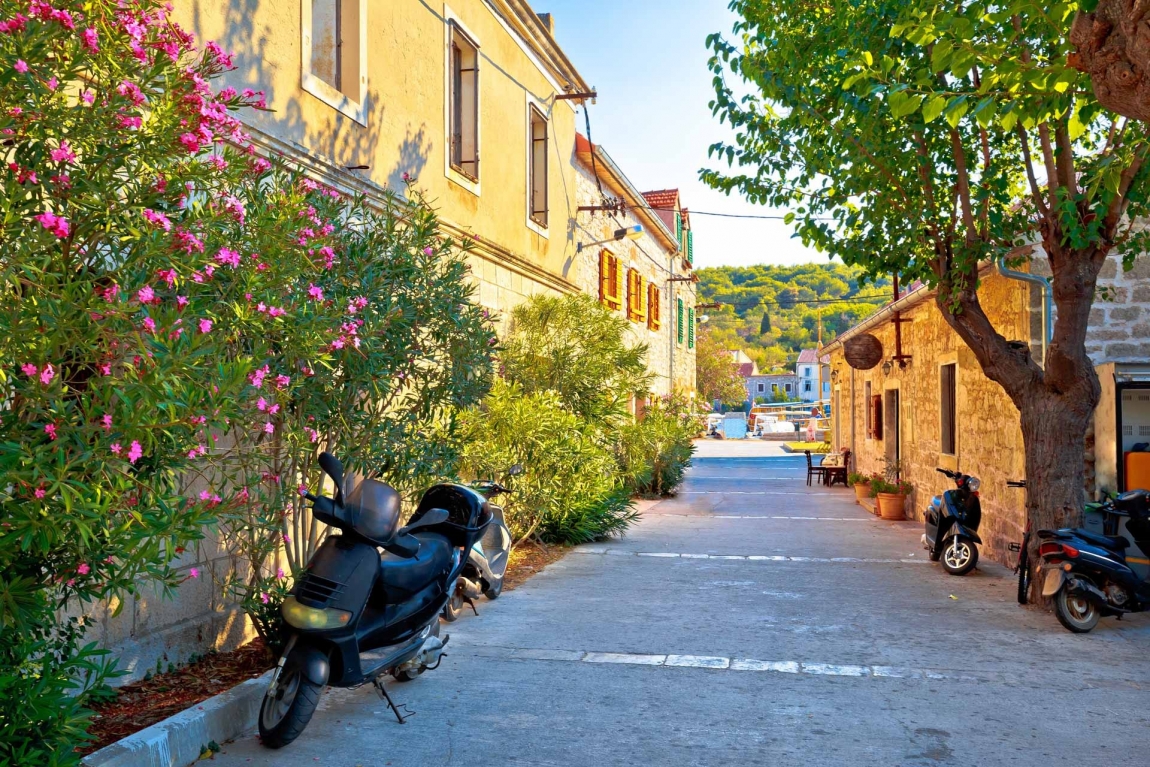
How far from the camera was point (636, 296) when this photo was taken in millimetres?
21734

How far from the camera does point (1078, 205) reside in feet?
23.4

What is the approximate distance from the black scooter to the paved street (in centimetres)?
26

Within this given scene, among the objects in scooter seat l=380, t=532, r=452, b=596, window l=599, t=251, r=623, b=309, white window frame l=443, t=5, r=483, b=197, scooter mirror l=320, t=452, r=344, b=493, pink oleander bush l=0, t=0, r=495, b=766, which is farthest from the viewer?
window l=599, t=251, r=623, b=309

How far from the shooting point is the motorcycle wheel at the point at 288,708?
411 centimetres

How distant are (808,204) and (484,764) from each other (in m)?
6.28

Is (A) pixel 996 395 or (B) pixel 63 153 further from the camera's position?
(A) pixel 996 395

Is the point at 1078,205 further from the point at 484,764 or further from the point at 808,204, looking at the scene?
the point at 484,764

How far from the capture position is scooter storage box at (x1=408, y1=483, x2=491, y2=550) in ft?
17.7

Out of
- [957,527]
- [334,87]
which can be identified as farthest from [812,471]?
[334,87]

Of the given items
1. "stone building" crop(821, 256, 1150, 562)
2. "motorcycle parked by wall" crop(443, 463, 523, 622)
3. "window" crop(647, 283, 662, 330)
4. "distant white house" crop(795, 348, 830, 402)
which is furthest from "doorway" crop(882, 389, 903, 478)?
"distant white house" crop(795, 348, 830, 402)

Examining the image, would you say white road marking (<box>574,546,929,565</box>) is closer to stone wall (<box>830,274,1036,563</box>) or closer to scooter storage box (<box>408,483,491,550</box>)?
stone wall (<box>830,274,1036,563</box>)

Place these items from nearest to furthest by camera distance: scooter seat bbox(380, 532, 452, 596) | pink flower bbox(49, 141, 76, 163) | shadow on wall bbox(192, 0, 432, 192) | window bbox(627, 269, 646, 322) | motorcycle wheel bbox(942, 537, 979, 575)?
pink flower bbox(49, 141, 76, 163) < scooter seat bbox(380, 532, 452, 596) < shadow on wall bbox(192, 0, 432, 192) < motorcycle wheel bbox(942, 537, 979, 575) < window bbox(627, 269, 646, 322)

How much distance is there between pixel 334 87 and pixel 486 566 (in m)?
4.14

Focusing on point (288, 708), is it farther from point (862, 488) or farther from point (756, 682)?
point (862, 488)
